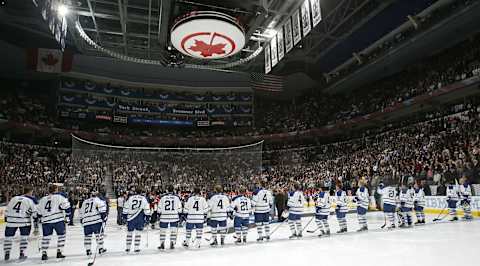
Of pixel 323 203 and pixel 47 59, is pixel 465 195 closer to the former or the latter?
pixel 323 203

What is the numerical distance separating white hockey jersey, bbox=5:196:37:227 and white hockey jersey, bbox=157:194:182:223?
2905mm

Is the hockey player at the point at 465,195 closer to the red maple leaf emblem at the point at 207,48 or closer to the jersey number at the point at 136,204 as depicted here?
the red maple leaf emblem at the point at 207,48

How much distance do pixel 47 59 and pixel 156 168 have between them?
39.6 feet

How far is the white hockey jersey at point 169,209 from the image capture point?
836cm

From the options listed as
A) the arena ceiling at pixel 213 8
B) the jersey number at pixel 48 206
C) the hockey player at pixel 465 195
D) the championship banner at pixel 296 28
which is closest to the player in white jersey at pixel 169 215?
the jersey number at pixel 48 206

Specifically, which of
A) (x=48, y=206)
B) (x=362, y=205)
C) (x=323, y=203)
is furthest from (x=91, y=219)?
(x=362, y=205)

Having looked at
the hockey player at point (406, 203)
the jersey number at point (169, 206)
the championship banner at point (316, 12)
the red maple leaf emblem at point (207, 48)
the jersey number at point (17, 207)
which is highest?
the championship banner at point (316, 12)

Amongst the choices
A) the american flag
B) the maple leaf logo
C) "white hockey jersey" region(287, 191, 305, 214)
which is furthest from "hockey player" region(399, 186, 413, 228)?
the maple leaf logo

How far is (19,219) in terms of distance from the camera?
7.67 metres

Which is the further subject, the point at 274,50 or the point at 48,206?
the point at 274,50

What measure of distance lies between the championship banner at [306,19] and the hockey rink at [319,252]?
311 inches

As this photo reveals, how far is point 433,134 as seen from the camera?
1973 centimetres

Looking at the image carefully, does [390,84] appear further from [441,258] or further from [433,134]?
[441,258]

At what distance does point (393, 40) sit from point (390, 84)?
399 cm
